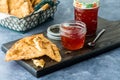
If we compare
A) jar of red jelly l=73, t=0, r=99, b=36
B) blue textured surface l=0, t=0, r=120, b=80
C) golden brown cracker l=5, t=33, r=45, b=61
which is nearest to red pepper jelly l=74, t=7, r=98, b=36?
jar of red jelly l=73, t=0, r=99, b=36

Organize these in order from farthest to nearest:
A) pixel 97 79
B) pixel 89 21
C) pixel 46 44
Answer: pixel 89 21
pixel 46 44
pixel 97 79

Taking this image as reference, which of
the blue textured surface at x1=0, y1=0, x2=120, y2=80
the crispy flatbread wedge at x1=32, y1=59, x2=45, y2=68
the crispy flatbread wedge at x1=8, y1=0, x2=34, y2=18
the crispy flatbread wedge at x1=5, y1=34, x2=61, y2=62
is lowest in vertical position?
the blue textured surface at x1=0, y1=0, x2=120, y2=80

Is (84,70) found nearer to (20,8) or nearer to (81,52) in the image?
(81,52)

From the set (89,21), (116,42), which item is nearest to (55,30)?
(89,21)

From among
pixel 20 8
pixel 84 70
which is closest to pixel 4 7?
pixel 20 8

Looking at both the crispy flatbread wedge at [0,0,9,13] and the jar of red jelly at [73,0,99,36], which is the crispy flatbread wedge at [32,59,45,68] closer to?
the jar of red jelly at [73,0,99,36]

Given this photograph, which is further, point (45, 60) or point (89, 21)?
point (89, 21)

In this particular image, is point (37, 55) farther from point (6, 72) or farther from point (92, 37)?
point (92, 37)

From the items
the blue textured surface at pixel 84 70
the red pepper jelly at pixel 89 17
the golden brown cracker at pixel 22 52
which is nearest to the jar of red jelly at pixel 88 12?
the red pepper jelly at pixel 89 17
